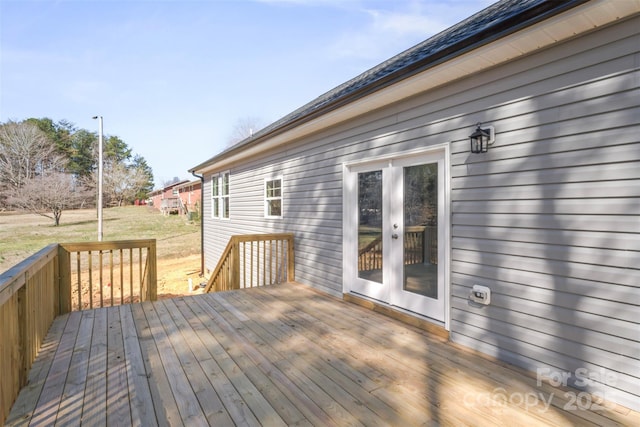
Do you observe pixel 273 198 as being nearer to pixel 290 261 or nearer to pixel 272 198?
pixel 272 198

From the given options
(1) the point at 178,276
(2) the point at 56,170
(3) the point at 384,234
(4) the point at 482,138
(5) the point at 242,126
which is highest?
(5) the point at 242,126

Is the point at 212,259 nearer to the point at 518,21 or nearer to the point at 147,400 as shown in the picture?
the point at 147,400

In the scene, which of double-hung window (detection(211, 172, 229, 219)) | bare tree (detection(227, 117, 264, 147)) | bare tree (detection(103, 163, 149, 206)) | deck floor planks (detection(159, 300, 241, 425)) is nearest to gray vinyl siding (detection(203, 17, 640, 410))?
deck floor planks (detection(159, 300, 241, 425))

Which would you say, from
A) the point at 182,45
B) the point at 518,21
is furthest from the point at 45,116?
the point at 518,21

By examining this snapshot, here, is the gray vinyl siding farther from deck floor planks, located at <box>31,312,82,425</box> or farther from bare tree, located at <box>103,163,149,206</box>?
bare tree, located at <box>103,163,149,206</box>

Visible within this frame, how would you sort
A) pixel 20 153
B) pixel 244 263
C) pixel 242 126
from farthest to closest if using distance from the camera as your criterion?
1. pixel 242 126
2. pixel 20 153
3. pixel 244 263

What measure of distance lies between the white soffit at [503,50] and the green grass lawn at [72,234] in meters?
12.2

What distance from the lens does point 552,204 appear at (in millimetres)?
2283

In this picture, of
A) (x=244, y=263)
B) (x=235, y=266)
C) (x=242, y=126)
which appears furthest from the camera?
(x=242, y=126)

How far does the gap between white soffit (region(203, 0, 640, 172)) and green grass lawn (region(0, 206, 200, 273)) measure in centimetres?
1222

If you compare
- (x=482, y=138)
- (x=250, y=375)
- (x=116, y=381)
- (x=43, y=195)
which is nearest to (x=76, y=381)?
(x=116, y=381)

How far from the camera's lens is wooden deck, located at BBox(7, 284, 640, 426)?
1854 millimetres

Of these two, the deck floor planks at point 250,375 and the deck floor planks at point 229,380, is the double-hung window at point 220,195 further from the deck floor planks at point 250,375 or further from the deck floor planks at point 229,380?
the deck floor planks at point 229,380

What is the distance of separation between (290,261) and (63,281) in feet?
10.3
